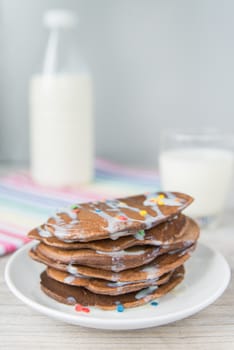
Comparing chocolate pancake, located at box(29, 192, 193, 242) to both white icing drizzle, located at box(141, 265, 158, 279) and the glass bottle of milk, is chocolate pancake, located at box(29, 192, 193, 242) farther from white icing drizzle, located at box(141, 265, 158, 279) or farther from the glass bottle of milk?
the glass bottle of milk

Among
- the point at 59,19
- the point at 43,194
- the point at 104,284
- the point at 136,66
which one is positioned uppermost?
the point at 59,19

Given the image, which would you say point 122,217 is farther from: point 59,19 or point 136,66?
point 136,66

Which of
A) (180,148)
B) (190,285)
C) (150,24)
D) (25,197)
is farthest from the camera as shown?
(150,24)

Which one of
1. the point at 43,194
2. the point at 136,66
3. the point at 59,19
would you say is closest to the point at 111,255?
the point at 43,194

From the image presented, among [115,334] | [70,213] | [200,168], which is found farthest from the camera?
[200,168]

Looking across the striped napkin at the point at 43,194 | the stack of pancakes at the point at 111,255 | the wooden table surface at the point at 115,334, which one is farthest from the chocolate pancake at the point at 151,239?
the striped napkin at the point at 43,194

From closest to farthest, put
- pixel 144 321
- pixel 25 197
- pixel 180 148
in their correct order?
pixel 144 321
pixel 180 148
pixel 25 197

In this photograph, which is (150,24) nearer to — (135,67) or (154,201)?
(135,67)

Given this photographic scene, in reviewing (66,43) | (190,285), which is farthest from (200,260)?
(66,43)
